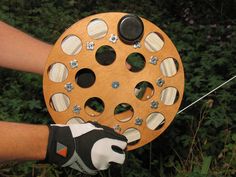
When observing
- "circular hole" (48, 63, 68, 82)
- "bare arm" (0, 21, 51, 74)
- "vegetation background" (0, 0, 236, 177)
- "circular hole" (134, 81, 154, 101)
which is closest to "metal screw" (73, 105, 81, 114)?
"circular hole" (48, 63, 68, 82)

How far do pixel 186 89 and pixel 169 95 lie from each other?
153 centimetres

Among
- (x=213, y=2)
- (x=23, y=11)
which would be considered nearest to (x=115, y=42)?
(x=23, y=11)

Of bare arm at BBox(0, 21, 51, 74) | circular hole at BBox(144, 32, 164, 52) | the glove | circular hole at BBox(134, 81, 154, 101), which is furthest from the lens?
bare arm at BBox(0, 21, 51, 74)

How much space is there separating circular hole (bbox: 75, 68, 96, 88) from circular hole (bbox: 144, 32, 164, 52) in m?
0.26

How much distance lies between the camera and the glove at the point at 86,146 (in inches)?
70.4

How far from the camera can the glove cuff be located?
1802 mm

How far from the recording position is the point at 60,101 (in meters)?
1.95

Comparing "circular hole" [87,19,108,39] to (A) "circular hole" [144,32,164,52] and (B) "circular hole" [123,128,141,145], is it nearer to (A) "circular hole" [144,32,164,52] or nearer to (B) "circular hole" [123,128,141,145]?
(A) "circular hole" [144,32,164,52]

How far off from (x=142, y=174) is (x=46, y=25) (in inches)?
86.0

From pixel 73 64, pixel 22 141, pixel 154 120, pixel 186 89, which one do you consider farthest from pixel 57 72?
pixel 186 89

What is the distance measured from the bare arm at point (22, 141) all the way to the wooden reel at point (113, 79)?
0.51ft

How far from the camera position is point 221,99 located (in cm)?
330

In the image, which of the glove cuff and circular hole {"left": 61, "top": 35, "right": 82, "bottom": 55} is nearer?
the glove cuff

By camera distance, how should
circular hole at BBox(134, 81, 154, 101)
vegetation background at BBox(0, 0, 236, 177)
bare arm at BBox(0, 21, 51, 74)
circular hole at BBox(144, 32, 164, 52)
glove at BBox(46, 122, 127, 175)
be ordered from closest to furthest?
1. glove at BBox(46, 122, 127, 175)
2. circular hole at BBox(144, 32, 164, 52)
3. circular hole at BBox(134, 81, 154, 101)
4. bare arm at BBox(0, 21, 51, 74)
5. vegetation background at BBox(0, 0, 236, 177)
